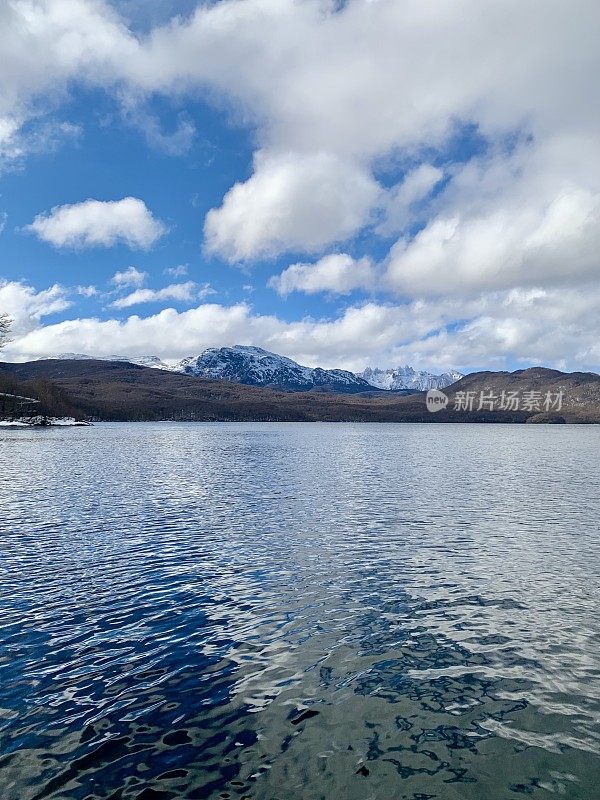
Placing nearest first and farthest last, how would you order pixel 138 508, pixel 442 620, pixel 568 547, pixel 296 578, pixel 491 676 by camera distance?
pixel 491 676 → pixel 442 620 → pixel 296 578 → pixel 568 547 → pixel 138 508

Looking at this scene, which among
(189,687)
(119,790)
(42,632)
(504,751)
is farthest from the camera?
(42,632)

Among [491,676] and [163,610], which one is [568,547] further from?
[163,610]

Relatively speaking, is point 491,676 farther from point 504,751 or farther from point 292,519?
point 292,519

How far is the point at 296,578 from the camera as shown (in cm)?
2677

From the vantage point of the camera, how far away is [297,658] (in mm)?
17875

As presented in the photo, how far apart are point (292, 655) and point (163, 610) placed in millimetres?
6781

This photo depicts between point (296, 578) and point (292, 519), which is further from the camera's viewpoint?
point (292, 519)

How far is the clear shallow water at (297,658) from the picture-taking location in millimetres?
12227

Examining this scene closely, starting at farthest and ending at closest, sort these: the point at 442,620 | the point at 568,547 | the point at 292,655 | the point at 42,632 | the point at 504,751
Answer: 1. the point at 568,547
2. the point at 442,620
3. the point at 42,632
4. the point at 292,655
5. the point at 504,751

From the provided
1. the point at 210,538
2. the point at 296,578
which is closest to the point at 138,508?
the point at 210,538

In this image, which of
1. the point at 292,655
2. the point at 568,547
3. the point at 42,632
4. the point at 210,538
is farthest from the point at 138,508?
Answer: the point at 568,547

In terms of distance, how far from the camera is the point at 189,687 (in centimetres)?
1579

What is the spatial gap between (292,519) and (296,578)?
15.0 meters

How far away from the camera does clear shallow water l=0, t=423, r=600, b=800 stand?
12227 millimetres
